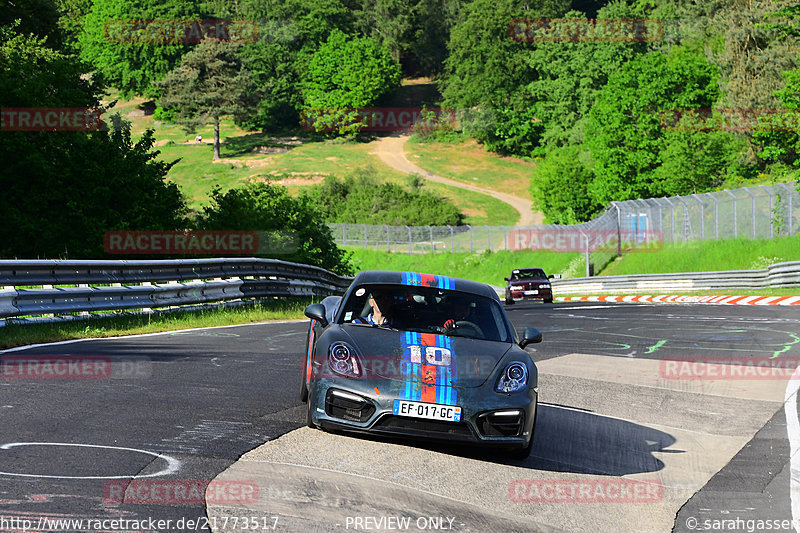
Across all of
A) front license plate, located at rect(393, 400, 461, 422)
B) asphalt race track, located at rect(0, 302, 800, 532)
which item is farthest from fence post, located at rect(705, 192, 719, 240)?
front license plate, located at rect(393, 400, 461, 422)

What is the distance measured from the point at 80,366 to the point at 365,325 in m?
3.84

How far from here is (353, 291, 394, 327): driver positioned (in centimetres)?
801

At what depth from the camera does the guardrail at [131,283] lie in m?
13.8

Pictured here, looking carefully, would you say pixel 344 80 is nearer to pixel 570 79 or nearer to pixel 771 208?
pixel 570 79

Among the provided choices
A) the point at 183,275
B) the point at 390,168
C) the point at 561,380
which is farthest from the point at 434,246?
the point at 561,380

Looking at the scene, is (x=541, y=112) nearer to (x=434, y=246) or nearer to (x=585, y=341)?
(x=434, y=246)

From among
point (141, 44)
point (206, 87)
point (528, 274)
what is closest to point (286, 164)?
point (206, 87)

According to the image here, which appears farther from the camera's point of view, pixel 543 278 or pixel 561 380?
pixel 543 278

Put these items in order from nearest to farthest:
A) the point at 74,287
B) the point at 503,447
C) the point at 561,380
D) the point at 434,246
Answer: the point at 503,447 < the point at 561,380 < the point at 74,287 < the point at 434,246

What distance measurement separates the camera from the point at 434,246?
73.9 meters

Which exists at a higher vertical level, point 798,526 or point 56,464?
point 56,464

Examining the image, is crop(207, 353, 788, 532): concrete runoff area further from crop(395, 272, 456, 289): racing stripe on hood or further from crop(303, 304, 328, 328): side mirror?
crop(395, 272, 456, 289): racing stripe on hood

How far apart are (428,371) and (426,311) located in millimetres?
1364

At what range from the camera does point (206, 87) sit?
11862 cm
